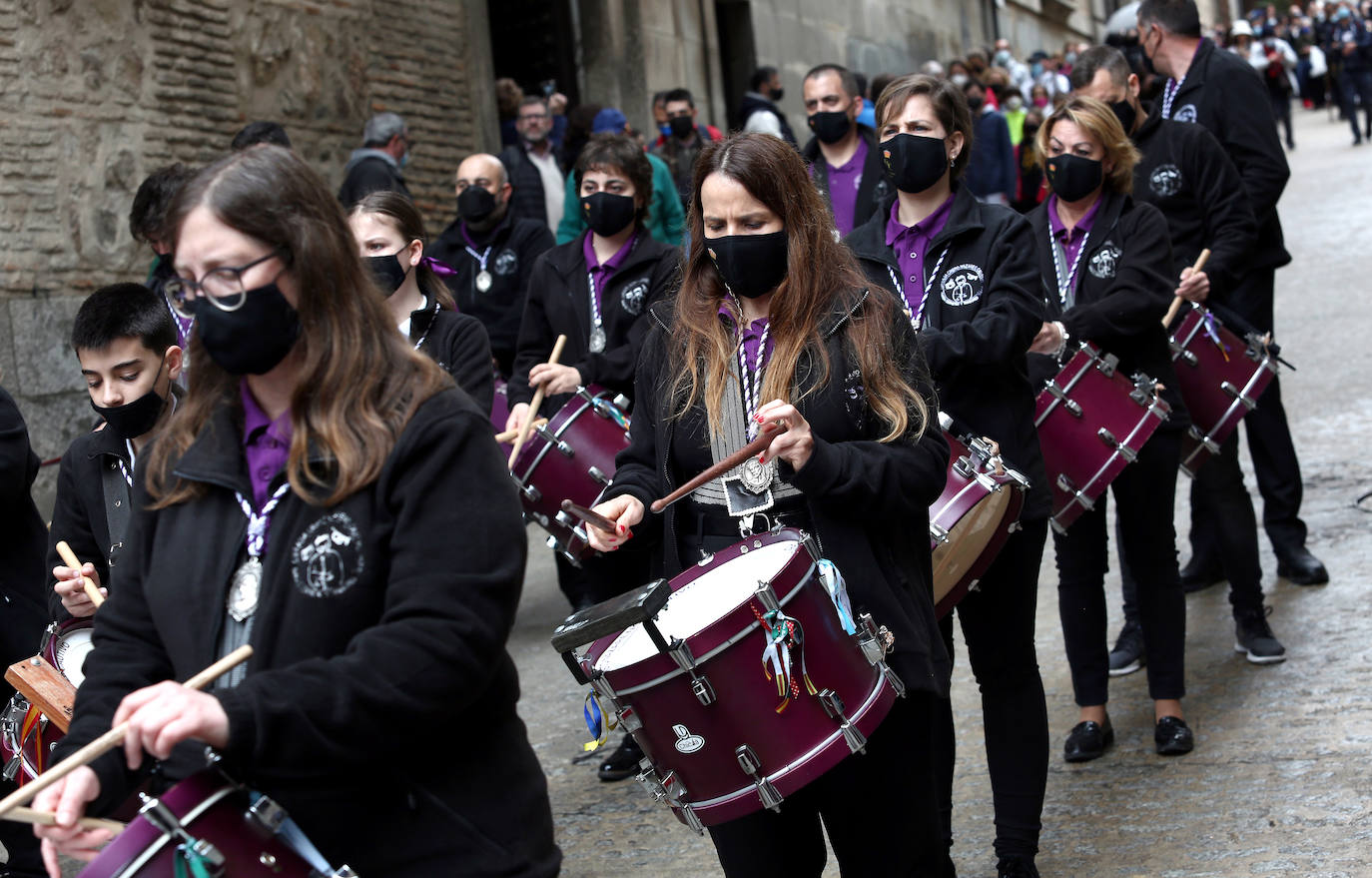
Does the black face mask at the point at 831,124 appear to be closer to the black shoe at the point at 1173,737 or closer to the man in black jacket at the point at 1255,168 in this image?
the man in black jacket at the point at 1255,168

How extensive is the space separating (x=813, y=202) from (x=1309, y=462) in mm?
5941

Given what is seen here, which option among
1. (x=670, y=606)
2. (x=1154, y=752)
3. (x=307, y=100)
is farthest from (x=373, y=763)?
(x=307, y=100)

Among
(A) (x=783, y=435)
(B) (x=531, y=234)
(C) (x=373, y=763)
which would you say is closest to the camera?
(C) (x=373, y=763)

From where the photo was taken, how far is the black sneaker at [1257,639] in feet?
18.7

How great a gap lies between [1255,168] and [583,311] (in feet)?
9.46

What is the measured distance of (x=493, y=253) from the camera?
23.5 feet

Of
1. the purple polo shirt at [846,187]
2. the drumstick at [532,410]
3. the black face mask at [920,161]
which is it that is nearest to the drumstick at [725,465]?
the black face mask at [920,161]

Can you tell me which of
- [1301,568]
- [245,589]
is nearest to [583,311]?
[1301,568]

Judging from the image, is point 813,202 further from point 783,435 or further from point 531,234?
point 531,234

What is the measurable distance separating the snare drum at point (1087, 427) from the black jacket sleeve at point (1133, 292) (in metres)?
0.20

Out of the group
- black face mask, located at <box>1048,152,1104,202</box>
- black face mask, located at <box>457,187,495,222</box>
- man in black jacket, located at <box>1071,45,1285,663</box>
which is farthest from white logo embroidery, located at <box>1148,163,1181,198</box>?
black face mask, located at <box>457,187,495,222</box>

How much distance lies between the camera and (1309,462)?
27.7 feet

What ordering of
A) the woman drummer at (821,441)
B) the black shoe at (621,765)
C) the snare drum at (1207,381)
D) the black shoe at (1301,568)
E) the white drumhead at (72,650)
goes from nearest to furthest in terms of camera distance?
the woman drummer at (821,441) → the white drumhead at (72,650) → the black shoe at (621,765) → the snare drum at (1207,381) → the black shoe at (1301,568)

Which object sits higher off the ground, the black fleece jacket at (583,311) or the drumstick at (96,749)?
the black fleece jacket at (583,311)
